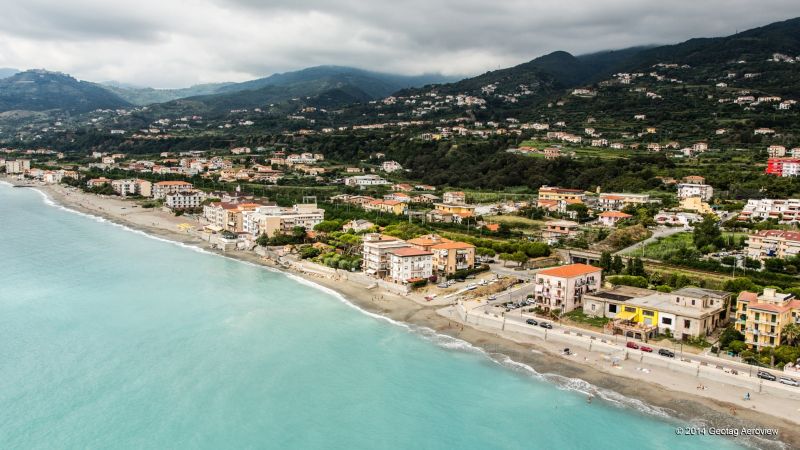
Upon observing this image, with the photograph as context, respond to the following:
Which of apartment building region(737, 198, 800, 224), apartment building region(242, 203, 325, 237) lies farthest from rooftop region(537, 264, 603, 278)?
apartment building region(242, 203, 325, 237)

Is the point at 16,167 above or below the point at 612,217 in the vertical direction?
above

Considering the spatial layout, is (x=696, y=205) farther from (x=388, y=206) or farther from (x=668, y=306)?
(x=388, y=206)

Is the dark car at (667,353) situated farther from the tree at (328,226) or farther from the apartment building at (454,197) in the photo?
the apartment building at (454,197)

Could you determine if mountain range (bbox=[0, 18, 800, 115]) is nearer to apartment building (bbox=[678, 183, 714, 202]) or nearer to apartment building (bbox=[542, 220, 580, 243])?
apartment building (bbox=[678, 183, 714, 202])

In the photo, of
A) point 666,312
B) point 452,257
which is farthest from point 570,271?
point 452,257

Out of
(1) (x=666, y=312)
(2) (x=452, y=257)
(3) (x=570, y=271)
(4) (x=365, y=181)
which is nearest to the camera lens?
(1) (x=666, y=312)

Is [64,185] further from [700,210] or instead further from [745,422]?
[745,422]
